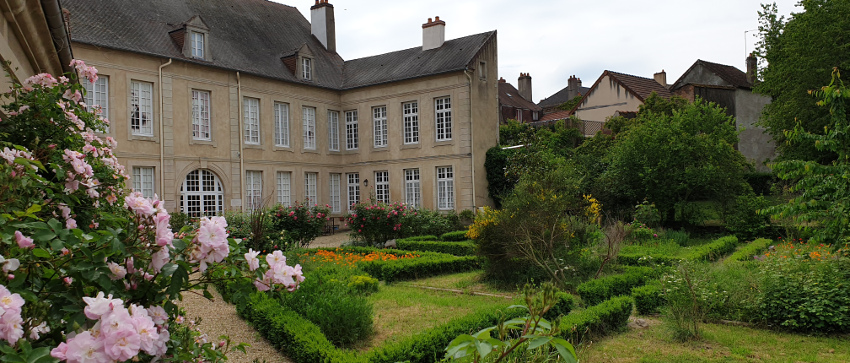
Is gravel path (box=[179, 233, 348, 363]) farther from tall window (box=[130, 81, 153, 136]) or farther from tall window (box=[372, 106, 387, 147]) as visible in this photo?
tall window (box=[372, 106, 387, 147])

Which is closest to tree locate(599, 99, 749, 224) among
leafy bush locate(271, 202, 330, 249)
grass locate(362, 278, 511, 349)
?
leafy bush locate(271, 202, 330, 249)

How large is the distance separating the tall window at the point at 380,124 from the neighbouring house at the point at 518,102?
67.4ft

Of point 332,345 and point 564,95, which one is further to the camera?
point 564,95

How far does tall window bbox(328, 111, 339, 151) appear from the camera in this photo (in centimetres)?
2612

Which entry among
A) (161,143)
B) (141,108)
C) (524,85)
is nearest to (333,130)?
(161,143)

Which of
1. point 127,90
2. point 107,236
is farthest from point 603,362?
point 127,90

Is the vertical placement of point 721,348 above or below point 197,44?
below

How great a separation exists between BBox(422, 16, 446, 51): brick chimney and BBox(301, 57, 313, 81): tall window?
4906 millimetres

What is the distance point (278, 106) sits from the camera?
945 inches

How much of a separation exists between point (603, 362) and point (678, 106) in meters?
25.3

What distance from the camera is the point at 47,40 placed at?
→ 232 inches

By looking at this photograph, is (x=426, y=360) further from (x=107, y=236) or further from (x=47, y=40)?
(x=47, y=40)

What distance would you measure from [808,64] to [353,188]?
18.2 meters

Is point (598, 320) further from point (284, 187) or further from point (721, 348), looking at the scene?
point (284, 187)
